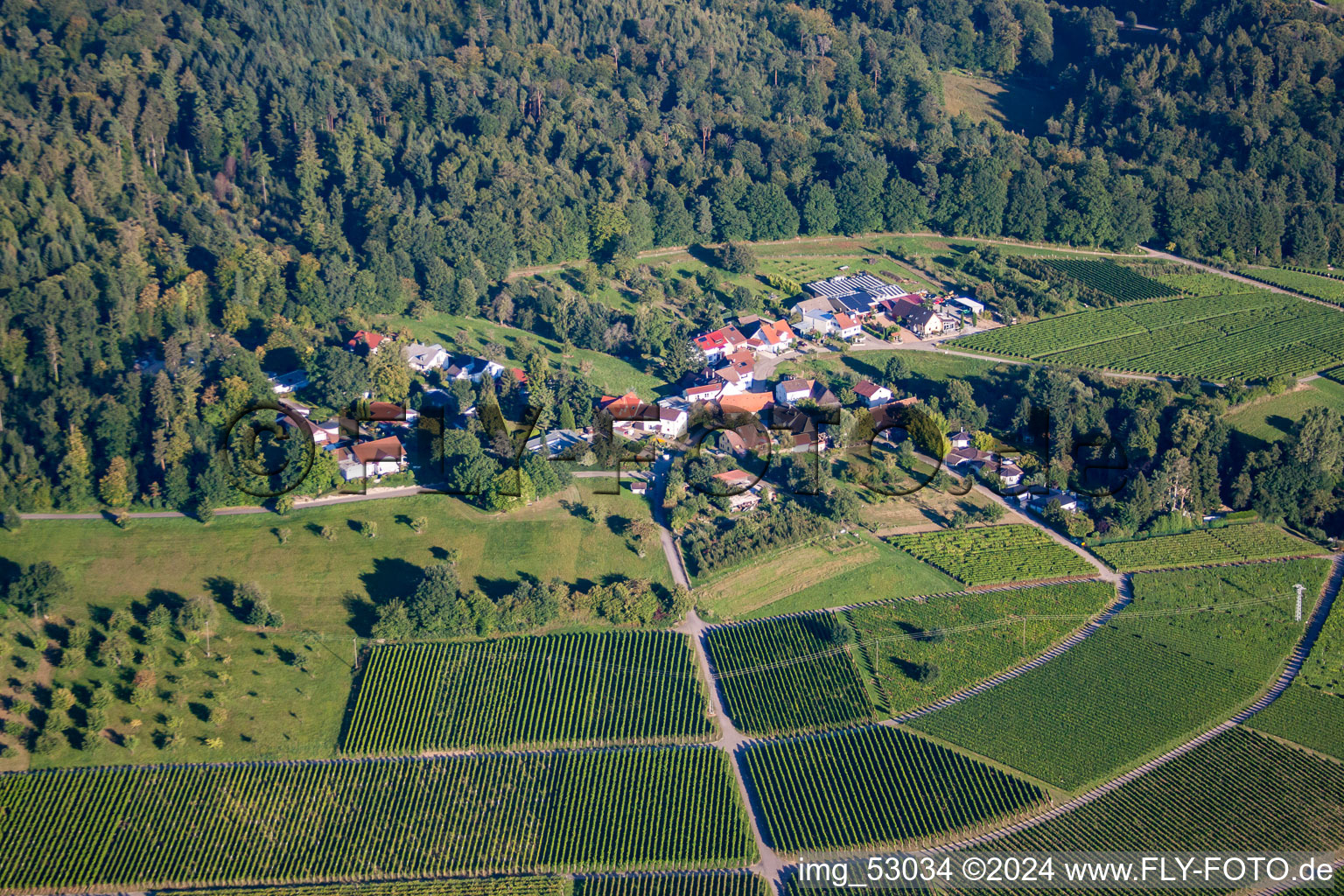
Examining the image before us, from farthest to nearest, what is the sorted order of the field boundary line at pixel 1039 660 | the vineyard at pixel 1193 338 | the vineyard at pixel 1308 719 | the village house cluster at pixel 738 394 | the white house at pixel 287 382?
the vineyard at pixel 1193 338, the white house at pixel 287 382, the village house cluster at pixel 738 394, the field boundary line at pixel 1039 660, the vineyard at pixel 1308 719

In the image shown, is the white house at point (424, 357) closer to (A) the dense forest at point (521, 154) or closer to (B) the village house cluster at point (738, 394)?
(B) the village house cluster at point (738, 394)

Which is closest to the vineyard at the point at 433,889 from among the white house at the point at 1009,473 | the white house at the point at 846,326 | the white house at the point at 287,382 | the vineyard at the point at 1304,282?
the white house at the point at 1009,473

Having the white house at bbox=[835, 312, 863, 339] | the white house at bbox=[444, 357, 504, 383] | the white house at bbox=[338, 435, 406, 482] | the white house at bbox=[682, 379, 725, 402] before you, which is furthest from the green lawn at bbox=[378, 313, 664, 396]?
the white house at bbox=[835, 312, 863, 339]

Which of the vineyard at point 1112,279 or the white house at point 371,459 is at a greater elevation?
the vineyard at point 1112,279

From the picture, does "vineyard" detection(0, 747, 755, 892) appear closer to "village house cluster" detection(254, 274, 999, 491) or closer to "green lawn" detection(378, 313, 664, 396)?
"village house cluster" detection(254, 274, 999, 491)

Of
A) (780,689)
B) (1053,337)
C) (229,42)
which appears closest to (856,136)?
(1053,337)

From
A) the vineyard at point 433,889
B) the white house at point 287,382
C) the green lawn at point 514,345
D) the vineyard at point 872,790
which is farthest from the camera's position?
the green lawn at point 514,345

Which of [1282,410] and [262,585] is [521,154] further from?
[1282,410]
